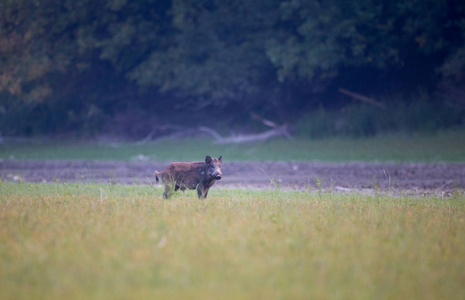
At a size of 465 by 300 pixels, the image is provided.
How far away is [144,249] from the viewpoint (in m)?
4.93

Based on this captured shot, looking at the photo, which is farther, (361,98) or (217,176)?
(361,98)

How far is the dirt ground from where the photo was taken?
12672mm

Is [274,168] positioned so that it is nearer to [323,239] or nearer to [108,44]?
[323,239]

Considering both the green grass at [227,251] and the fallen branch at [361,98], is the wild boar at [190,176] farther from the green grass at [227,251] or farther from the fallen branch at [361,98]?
the fallen branch at [361,98]

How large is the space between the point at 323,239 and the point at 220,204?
9.40 feet

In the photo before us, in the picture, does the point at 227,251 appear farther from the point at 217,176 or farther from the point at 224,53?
the point at 224,53

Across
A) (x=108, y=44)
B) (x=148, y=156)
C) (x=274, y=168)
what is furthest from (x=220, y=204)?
(x=108, y=44)

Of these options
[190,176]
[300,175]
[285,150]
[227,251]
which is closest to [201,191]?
[190,176]

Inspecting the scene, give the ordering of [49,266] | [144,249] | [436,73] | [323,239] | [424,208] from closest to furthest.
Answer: [49,266] → [144,249] → [323,239] → [424,208] → [436,73]

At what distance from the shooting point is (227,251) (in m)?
4.85

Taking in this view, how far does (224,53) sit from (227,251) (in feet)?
76.9

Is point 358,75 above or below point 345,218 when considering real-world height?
above

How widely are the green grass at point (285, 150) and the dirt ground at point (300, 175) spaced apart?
6.36ft

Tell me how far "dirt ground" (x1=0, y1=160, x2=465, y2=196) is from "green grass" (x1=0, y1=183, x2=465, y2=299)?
461 cm
